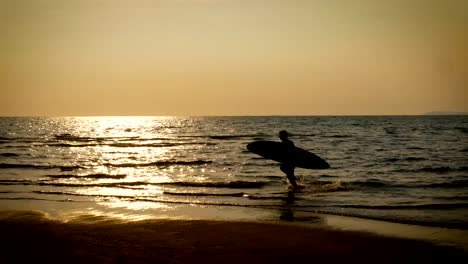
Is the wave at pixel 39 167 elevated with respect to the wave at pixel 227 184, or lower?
lower

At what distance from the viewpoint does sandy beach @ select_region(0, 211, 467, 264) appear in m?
8.15

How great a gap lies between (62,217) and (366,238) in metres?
7.52

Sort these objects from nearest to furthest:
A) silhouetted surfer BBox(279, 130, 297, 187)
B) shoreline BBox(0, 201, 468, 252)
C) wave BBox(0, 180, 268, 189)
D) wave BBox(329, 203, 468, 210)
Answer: shoreline BBox(0, 201, 468, 252) → wave BBox(329, 203, 468, 210) → silhouetted surfer BBox(279, 130, 297, 187) → wave BBox(0, 180, 268, 189)

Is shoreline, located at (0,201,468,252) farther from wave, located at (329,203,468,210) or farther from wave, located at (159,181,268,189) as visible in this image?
wave, located at (159,181,268,189)

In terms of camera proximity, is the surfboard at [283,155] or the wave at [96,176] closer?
the surfboard at [283,155]

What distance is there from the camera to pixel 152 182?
2094 centimetres

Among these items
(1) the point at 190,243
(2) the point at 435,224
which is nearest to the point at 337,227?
(2) the point at 435,224

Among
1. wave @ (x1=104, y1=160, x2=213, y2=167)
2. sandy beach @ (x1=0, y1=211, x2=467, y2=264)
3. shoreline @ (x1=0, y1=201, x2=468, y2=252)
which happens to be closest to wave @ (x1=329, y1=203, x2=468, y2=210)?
shoreline @ (x1=0, y1=201, x2=468, y2=252)

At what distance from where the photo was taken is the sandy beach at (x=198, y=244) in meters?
8.15

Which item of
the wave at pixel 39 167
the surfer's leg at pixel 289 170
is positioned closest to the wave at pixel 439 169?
the surfer's leg at pixel 289 170

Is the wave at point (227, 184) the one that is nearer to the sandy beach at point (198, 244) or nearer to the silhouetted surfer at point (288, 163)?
the silhouetted surfer at point (288, 163)

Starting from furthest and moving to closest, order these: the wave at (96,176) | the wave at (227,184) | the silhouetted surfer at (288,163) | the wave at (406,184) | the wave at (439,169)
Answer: the wave at (439,169), the wave at (96,176), the wave at (227,184), the wave at (406,184), the silhouetted surfer at (288,163)

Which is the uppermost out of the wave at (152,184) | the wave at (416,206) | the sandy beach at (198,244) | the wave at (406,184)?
the sandy beach at (198,244)

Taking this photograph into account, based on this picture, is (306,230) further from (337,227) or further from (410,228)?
(410,228)
